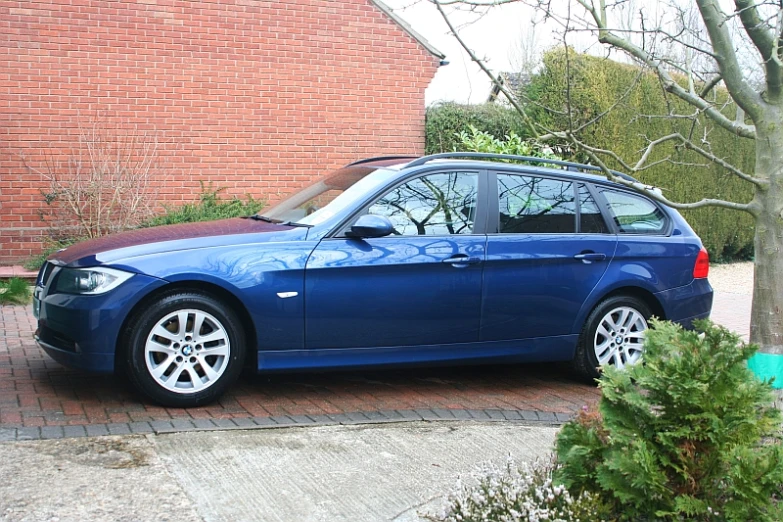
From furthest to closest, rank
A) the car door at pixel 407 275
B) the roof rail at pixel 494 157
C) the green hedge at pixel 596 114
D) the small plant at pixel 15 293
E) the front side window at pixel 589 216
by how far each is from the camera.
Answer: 1. the green hedge at pixel 596 114
2. the small plant at pixel 15 293
3. the front side window at pixel 589 216
4. the roof rail at pixel 494 157
5. the car door at pixel 407 275

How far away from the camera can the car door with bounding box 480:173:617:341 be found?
649 cm

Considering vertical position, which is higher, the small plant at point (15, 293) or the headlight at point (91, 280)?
Answer: the headlight at point (91, 280)

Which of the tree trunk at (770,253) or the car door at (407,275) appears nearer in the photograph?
the tree trunk at (770,253)

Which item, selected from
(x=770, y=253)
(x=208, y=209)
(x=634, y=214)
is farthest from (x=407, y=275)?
(x=208, y=209)

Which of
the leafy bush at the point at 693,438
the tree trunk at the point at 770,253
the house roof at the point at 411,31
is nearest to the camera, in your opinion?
the leafy bush at the point at 693,438

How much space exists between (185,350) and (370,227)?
1413 mm

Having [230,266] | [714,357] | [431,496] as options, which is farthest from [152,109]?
[714,357]

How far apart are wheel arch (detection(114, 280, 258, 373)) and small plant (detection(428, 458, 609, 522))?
246 centimetres

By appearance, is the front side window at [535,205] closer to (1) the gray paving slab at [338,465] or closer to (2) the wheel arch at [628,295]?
(2) the wheel arch at [628,295]

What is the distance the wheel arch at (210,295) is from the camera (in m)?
5.71

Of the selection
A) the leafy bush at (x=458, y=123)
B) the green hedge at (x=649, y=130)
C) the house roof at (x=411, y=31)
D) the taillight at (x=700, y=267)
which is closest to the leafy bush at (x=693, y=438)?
the taillight at (x=700, y=267)

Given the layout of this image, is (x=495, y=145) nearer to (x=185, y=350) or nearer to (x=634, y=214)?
(x=634, y=214)

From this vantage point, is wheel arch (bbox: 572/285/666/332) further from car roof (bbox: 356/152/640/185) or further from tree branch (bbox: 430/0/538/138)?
tree branch (bbox: 430/0/538/138)

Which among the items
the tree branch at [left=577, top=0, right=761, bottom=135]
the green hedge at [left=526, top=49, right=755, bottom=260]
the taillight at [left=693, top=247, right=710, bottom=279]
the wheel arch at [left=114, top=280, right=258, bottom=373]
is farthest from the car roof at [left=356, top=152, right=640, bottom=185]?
the green hedge at [left=526, top=49, right=755, bottom=260]
